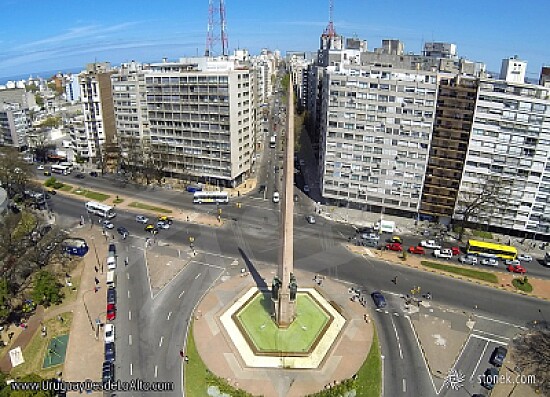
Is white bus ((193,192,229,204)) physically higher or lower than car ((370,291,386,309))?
higher

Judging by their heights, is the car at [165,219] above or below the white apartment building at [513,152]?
below

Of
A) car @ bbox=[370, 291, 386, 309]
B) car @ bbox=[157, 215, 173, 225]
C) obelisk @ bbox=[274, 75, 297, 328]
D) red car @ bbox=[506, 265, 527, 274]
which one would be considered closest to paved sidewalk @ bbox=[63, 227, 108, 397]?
car @ bbox=[157, 215, 173, 225]

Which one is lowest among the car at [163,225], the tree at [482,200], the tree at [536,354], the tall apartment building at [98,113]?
Answer: the tree at [536,354]

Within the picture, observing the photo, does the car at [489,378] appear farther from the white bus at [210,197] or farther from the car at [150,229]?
the white bus at [210,197]

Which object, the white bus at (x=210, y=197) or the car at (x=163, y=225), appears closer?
the car at (x=163, y=225)

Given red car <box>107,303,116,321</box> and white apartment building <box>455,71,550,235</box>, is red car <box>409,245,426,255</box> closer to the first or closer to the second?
white apartment building <box>455,71,550,235</box>

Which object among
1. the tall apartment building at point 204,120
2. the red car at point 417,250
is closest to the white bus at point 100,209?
the tall apartment building at point 204,120
